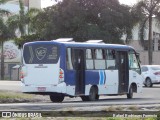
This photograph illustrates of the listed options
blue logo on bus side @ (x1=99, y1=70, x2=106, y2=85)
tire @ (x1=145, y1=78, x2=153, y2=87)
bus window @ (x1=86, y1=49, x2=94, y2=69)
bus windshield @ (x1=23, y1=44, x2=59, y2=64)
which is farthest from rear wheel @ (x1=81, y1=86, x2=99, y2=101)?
tire @ (x1=145, y1=78, x2=153, y2=87)

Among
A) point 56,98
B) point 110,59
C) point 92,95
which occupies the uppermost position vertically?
point 110,59

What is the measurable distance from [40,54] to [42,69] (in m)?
0.69

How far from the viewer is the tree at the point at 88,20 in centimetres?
5703

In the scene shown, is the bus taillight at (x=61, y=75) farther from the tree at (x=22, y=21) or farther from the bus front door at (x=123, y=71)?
the tree at (x=22, y=21)

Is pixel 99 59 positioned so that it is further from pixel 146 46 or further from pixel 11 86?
pixel 146 46

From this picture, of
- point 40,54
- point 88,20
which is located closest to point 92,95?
point 40,54

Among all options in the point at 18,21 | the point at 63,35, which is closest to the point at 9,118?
the point at 63,35

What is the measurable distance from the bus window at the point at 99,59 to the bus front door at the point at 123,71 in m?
1.32

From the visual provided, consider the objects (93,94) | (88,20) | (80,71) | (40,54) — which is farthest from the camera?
(88,20)

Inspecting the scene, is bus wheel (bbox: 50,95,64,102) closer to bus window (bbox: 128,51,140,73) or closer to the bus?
the bus

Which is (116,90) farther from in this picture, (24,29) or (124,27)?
(24,29)

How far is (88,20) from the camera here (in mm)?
58969

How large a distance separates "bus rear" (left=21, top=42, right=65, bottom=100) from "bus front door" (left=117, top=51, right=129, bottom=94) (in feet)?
14.6

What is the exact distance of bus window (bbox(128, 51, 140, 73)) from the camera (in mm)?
27906
